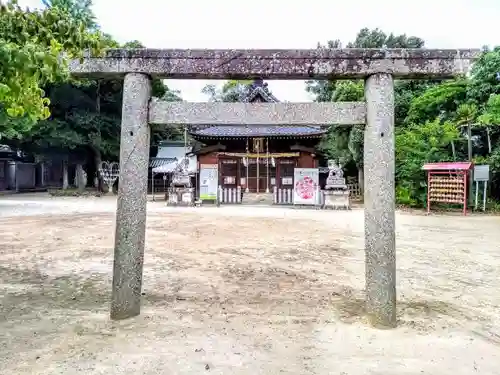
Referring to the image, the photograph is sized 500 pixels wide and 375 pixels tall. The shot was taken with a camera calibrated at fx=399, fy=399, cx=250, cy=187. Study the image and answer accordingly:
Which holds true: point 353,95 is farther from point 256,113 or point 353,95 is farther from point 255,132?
point 256,113

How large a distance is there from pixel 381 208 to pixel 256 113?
178 centimetres

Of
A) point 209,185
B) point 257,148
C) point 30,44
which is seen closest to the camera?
point 30,44

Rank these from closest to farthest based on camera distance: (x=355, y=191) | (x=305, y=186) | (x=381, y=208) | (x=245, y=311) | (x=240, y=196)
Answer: (x=381, y=208)
(x=245, y=311)
(x=305, y=186)
(x=240, y=196)
(x=355, y=191)

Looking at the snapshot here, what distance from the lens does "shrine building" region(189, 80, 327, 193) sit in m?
24.0

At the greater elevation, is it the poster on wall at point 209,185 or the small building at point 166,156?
the small building at point 166,156

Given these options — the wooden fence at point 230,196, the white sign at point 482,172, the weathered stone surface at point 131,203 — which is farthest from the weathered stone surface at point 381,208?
the wooden fence at point 230,196

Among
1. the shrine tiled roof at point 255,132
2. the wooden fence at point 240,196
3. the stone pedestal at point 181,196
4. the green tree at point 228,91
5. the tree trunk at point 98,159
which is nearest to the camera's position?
the stone pedestal at point 181,196

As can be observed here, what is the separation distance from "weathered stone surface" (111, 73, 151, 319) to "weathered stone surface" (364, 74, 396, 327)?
259 cm

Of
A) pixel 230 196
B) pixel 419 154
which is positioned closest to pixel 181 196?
pixel 230 196

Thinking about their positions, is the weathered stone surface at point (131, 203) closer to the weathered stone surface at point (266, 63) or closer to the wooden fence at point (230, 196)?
the weathered stone surface at point (266, 63)

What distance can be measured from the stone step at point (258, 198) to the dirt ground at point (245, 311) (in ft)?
48.2

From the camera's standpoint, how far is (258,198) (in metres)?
26.8

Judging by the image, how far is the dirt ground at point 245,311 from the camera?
11.6ft

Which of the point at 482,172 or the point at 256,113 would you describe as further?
the point at 482,172
